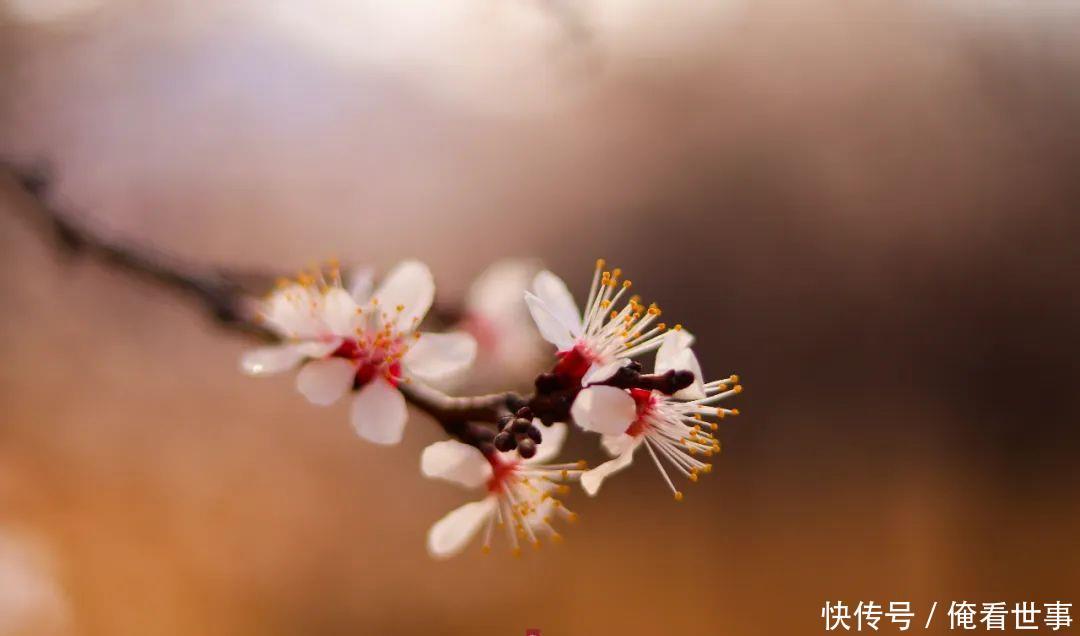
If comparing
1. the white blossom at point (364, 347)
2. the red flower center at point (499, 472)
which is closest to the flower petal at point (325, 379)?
the white blossom at point (364, 347)

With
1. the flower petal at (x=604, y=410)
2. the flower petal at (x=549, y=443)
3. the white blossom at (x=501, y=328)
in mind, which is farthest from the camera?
the white blossom at (x=501, y=328)

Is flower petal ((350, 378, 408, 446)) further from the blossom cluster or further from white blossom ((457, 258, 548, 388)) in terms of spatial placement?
white blossom ((457, 258, 548, 388))

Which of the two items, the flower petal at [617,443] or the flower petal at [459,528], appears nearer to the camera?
the flower petal at [617,443]

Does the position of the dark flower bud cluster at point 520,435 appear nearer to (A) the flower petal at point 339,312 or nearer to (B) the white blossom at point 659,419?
(B) the white blossom at point 659,419

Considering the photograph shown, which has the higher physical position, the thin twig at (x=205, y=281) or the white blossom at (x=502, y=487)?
the thin twig at (x=205, y=281)

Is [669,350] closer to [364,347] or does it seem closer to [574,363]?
[574,363]

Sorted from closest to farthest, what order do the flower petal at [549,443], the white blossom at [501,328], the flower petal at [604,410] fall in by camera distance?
1. the flower petal at [604,410]
2. the flower petal at [549,443]
3. the white blossom at [501,328]

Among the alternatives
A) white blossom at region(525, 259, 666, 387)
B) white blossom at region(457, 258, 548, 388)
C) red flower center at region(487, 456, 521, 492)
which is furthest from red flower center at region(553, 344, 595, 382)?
white blossom at region(457, 258, 548, 388)
